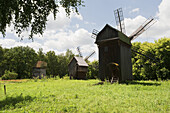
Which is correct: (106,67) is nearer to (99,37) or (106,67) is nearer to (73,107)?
(99,37)

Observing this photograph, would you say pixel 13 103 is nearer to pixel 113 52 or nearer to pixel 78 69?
pixel 113 52

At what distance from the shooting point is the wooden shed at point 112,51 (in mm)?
17797

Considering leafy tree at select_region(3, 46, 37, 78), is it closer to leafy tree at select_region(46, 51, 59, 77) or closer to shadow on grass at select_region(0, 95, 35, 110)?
leafy tree at select_region(46, 51, 59, 77)

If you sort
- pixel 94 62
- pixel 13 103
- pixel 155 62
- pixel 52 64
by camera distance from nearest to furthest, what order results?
A: pixel 13 103 → pixel 155 62 → pixel 94 62 → pixel 52 64

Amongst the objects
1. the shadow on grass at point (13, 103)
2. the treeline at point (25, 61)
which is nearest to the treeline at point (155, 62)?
the shadow on grass at point (13, 103)

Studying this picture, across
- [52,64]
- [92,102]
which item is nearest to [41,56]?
[52,64]

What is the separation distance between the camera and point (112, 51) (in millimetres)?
18359

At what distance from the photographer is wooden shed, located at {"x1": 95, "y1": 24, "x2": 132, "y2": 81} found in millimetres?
17797

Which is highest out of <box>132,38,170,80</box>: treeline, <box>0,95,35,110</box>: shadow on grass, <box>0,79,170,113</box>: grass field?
<box>132,38,170,80</box>: treeline

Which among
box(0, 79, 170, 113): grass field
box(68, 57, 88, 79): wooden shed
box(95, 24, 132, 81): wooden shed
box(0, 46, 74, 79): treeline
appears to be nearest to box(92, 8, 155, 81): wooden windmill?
box(95, 24, 132, 81): wooden shed

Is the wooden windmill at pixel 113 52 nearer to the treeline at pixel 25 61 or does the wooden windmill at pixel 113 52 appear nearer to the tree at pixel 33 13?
the tree at pixel 33 13

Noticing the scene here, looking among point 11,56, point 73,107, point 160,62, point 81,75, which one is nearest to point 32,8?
point 73,107

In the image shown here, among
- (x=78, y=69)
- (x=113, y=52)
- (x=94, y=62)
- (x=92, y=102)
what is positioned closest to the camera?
(x=92, y=102)

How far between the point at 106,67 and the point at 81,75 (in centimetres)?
1688
